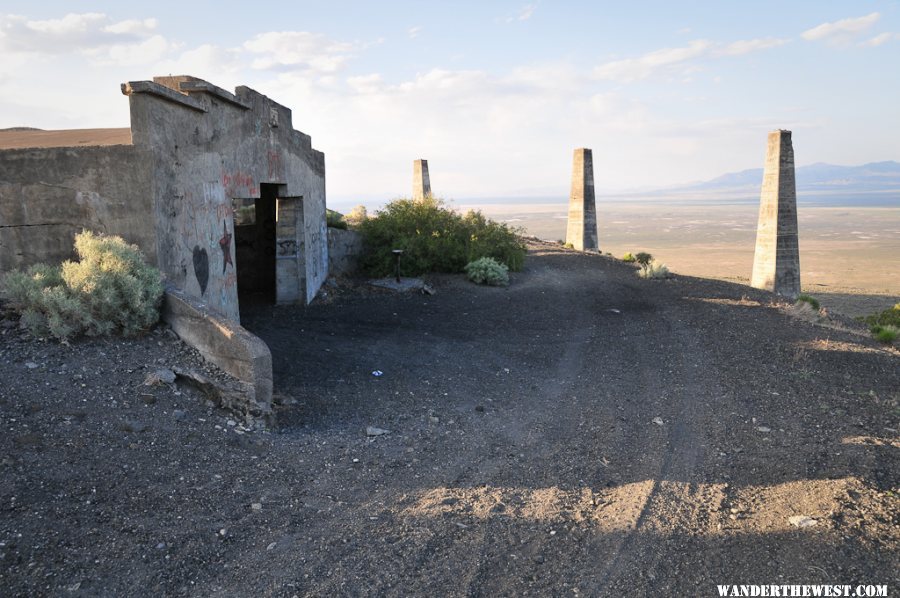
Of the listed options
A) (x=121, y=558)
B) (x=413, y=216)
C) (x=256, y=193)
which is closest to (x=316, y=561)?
(x=121, y=558)

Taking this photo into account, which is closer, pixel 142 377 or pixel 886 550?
pixel 886 550

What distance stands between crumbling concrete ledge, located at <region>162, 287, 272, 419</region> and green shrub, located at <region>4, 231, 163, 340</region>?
18.1 inches

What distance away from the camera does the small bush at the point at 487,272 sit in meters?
17.3

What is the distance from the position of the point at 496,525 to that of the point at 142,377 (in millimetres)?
3885

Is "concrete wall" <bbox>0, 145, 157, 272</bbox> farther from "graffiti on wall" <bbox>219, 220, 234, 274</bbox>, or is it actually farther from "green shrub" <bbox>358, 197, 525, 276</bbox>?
"green shrub" <bbox>358, 197, 525, 276</bbox>

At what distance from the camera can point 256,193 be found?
11.3m

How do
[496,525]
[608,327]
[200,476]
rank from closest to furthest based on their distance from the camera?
[496,525] → [200,476] → [608,327]

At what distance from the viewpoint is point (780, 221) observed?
22172mm

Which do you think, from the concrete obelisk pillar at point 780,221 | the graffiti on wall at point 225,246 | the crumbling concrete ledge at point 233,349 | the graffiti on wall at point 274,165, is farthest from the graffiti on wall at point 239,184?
the concrete obelisk pillar at point 780,221

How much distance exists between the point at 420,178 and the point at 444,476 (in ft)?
86.4

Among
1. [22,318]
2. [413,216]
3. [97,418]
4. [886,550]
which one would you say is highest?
[413,216]

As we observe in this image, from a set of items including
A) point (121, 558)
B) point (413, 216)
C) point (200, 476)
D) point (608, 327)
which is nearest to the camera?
point (121, 558)

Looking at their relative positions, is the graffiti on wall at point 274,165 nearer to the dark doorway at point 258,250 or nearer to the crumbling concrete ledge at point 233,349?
the dark doorway at point 258,250

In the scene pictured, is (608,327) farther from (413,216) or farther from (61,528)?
(61,528)
